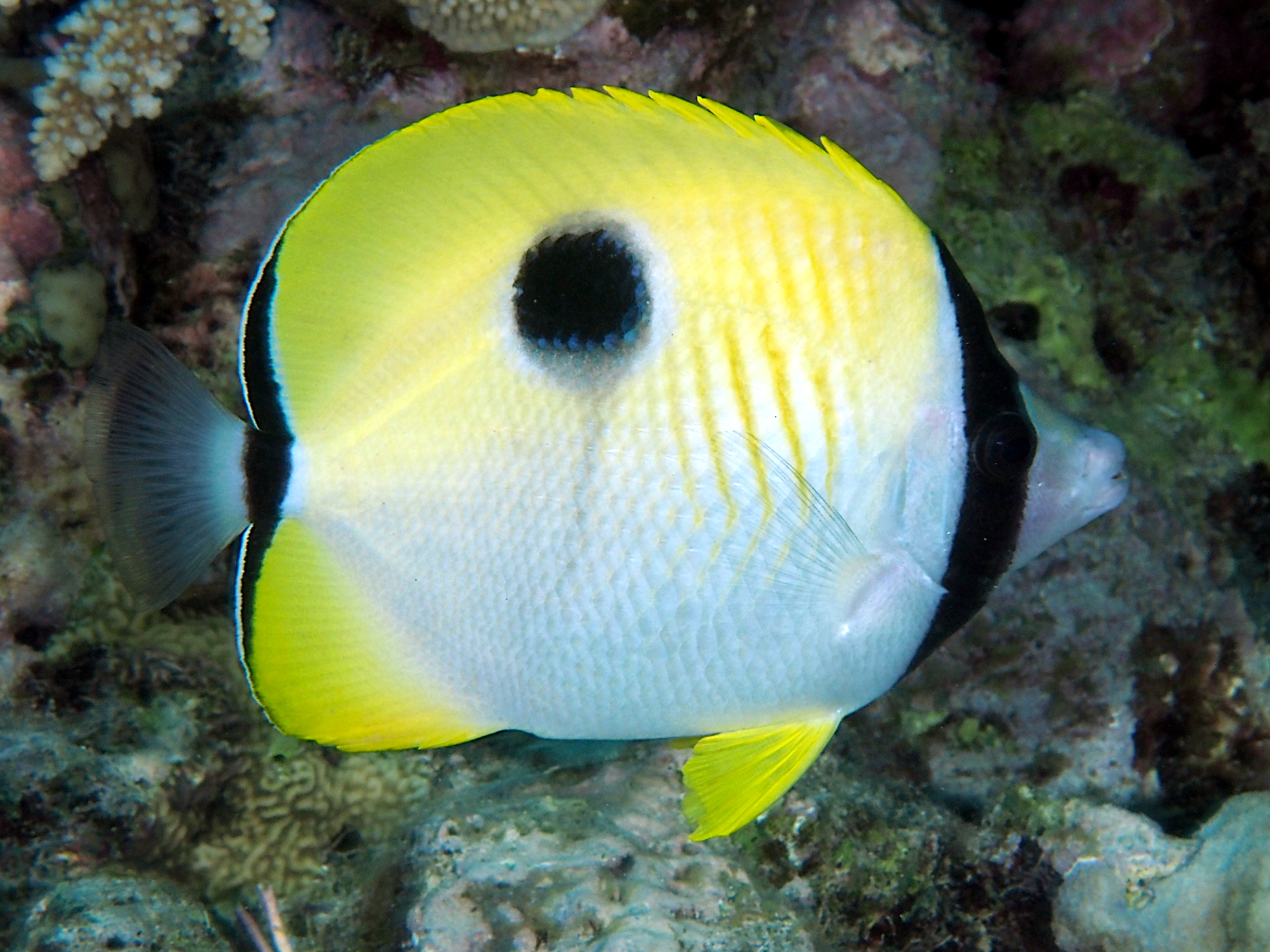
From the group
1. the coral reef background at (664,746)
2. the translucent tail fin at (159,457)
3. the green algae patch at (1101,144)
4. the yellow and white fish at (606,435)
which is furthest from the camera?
the green algae patch at (1101,144)

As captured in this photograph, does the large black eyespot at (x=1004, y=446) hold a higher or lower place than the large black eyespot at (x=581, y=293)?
lower

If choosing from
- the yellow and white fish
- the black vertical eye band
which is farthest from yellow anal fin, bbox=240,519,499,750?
the black vertical eye band

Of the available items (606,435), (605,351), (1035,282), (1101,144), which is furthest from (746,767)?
(1101,144)

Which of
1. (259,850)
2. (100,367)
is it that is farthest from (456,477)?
(259,850)

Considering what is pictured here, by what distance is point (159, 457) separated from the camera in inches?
59.0

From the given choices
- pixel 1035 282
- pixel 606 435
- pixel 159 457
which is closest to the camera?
pixel 606 435

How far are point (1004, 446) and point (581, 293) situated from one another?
2.21 ft

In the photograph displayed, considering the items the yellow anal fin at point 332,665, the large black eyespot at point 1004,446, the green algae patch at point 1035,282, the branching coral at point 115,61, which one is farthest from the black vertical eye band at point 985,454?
the branching coral at point 115,61

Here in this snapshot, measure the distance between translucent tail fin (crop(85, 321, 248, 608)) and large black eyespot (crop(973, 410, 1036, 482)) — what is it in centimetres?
116

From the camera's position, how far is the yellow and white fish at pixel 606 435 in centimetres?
135

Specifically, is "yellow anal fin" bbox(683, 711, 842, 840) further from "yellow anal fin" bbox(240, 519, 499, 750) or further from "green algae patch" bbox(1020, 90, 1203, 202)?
"green algae patch" bbox(1020, 90, 1203, 202)

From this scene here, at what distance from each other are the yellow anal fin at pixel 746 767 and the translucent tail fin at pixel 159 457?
877mm

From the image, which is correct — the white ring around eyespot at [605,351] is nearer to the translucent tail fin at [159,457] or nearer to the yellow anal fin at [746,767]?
the translucent tail fin at [159,457]

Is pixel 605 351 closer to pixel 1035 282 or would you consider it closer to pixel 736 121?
pixel 736 121
